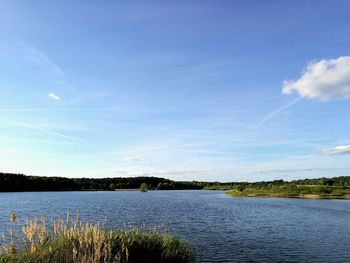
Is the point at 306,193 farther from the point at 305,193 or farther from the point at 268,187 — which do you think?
the point at 268,187

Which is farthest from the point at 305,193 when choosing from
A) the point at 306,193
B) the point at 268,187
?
the point at 268,187

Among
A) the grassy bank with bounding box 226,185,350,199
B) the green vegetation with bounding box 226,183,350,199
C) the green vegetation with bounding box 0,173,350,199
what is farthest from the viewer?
the green vegetation with bounding box 0,173,350,199

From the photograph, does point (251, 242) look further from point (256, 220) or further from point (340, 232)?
point (256, 220)

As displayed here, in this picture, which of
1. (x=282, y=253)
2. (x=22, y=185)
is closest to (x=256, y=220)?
(x=282, y=253)

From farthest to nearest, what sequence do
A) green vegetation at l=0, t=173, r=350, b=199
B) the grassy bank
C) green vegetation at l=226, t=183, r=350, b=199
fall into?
green vegetation at l=0, t=173, r=350, b=199 < green vegetation at l=226, t=183, r=350, b=199 < the grassy bank

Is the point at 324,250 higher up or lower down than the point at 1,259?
lower down

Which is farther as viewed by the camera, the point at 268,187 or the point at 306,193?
the point at 268,187

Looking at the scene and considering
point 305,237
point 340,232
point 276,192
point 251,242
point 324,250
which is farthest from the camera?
point 276,192

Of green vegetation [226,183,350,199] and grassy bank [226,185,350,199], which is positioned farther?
green vegetation [226,183,350,199]

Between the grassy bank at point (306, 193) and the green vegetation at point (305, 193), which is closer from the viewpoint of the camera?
the grassy bank at point (306, 193)

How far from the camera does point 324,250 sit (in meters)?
27.4

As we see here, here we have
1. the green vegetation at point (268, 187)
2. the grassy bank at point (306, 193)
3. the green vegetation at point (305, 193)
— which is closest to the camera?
the grassy bank at point (306, 193)

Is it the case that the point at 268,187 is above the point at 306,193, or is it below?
above

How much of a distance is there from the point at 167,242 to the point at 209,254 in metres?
5.23
